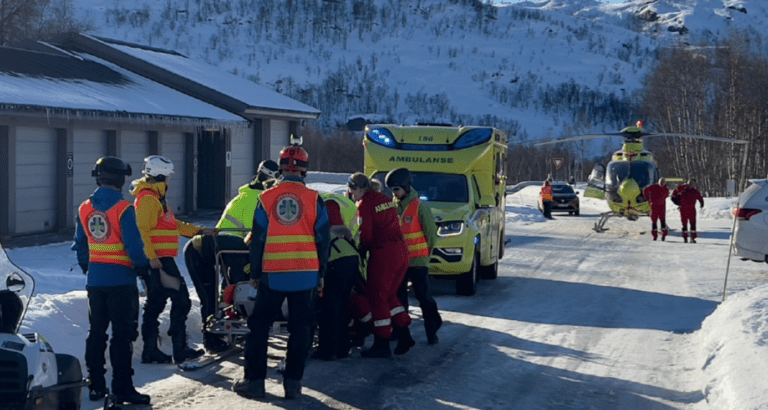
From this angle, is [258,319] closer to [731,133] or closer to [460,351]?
[460,351]

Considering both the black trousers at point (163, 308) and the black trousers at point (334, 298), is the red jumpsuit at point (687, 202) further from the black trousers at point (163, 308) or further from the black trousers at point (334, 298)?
the black trousers at point (163, 308)

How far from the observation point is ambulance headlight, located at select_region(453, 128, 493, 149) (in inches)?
580

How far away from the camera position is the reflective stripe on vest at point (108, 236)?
23.2 ft

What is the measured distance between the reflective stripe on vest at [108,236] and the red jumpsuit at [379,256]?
2.86 m

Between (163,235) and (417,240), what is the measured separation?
9.87 feet

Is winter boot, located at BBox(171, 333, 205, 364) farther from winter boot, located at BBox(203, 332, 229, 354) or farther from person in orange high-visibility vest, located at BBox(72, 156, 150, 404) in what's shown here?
person in orange high-visibility vest, located at BBox(72, 156, 150, 404)

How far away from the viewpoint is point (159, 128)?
79.4 ft

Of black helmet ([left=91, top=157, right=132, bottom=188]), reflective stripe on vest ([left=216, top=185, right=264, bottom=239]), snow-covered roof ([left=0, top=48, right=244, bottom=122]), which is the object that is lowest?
reflective stripe on vest ([left=216, top=185, right=264, bottom=239])

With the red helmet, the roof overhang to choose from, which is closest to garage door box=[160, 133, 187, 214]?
the roof overhang

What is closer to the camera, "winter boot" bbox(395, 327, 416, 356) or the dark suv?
"winter boot" bbox(395, 327, 416, 356)

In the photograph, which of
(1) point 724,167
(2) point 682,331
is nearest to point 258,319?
(2) point 682,331

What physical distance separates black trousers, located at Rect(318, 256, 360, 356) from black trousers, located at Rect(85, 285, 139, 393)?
2.16m

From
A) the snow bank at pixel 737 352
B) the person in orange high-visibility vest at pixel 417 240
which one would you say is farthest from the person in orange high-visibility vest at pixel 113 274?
the snow bank at pixel 737 352

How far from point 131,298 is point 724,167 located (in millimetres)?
55927
